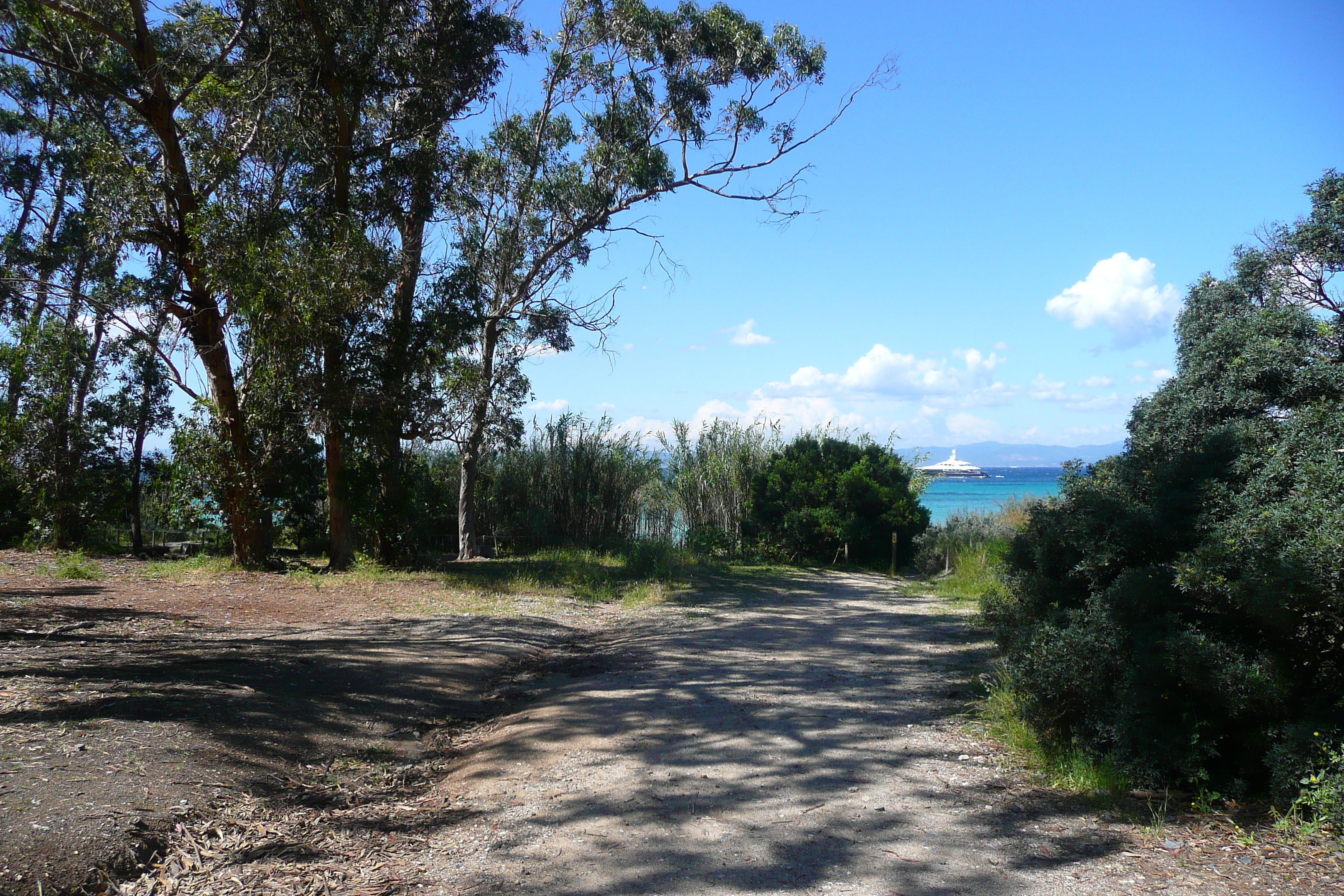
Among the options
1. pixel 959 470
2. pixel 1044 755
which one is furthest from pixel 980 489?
pixel 1044 755

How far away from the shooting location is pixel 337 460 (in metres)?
12.4

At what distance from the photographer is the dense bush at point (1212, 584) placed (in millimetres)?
3869

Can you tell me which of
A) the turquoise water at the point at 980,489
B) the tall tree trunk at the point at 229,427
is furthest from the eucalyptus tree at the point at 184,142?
the turquoise water at the point at 980,489

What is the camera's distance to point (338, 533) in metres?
12.7

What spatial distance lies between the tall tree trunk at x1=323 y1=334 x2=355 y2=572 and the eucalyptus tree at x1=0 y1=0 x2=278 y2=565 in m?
1.00

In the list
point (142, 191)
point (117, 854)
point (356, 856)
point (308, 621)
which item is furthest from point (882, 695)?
point (142, 191)

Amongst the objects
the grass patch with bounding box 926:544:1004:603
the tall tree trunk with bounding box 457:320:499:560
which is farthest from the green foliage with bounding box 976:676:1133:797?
the tall tree trunk with bounding box 457:320:499:560

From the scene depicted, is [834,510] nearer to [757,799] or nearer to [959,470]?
[757,799]

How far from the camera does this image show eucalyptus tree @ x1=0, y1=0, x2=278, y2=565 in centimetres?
1055

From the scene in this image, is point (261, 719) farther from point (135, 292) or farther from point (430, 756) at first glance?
point (135, 292)

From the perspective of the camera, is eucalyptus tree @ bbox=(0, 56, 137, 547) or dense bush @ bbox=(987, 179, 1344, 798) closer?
dense bush @ bbox=(987, 179, 1344, 798)

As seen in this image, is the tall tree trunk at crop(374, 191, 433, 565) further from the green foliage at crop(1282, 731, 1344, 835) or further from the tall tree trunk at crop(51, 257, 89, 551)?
the green foliage at crop(1282, 731, 1344, 835)

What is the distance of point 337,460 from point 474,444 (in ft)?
A: 9.26

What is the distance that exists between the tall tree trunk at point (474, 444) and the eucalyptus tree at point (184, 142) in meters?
3.59
